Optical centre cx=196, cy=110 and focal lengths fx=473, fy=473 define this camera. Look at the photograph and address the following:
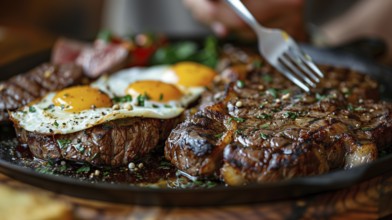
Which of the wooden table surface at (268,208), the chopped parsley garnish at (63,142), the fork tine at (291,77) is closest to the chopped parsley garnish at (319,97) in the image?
the fork tine at (291,77)

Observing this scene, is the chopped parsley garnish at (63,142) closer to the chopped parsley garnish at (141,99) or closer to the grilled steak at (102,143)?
the grilled steak at (102,143)

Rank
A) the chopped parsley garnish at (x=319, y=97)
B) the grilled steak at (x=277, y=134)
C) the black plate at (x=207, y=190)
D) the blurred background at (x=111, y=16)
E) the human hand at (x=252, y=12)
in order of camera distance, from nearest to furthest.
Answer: the black plate at (x=207, y=190)
the grilled steak at (x=277, y=134)
the chopped parsley garnish at (x=319, y=97)
the human hand at (x=252, y=12)
the blurred background at (x=111, y=16)

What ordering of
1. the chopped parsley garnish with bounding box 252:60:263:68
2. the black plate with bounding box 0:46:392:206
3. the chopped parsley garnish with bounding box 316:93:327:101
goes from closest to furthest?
the black plate with bounding box 0:46:392:206 → the chopped parsley garnish with bounding box 316:93:327:101 → the chopped parsley garnish with bounding box 252:60:263:68

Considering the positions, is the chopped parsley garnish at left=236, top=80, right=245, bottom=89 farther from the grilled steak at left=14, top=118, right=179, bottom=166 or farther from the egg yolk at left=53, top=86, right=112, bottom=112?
the egg yolk at left=53, top=86, right=112, bottom=112

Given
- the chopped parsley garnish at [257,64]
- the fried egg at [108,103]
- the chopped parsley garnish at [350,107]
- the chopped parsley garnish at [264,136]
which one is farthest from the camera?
the chopped parsley garnish at [257,64]

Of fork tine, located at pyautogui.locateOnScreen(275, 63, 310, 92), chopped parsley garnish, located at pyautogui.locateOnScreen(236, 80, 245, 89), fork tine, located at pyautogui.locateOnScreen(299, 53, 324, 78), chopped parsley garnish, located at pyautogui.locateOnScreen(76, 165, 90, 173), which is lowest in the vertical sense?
chopped parsley garnish, located at pyautogui.locateOnScreen(76, 165, 90, 173)

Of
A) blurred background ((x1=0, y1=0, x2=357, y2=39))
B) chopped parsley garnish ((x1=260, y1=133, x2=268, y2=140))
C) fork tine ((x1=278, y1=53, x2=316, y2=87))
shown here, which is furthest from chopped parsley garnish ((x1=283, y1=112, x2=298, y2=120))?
blurred background ((x1=0, y1=0, x2=357, y2=39))
